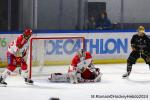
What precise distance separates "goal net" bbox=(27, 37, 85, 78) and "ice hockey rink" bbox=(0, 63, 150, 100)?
34cm

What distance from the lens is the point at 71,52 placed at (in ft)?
41.8

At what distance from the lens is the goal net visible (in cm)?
1231

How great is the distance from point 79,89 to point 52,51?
240 centimetres

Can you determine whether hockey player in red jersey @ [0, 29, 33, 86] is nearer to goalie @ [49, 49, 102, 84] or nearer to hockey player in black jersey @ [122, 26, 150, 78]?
goalie @ [49, 49, 102, 84]

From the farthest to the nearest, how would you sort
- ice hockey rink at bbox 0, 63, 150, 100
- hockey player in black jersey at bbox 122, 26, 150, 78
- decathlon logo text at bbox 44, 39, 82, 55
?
decathlon logo text at bbox 44, 39, 82, 55
hockey player in black jersey at bbox 122, 26, 150, 78
ice hockey rink at bbox 0, 63, 150, 100

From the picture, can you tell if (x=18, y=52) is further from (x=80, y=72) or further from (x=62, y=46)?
(x=62, y=46)

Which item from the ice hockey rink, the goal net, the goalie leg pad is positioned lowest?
the ice hockey rink

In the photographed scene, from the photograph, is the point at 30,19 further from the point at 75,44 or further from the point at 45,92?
the point at 45,92

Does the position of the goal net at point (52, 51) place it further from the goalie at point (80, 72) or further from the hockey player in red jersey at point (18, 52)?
the hockey player in red jersey at point (18, 52)

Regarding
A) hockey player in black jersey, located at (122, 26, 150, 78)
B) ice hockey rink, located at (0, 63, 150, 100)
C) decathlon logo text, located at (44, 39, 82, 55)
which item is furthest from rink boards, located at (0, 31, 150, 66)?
hockey player in black jersey, located at (122, 26, 150, 78)

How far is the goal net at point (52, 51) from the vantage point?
40.4 ft

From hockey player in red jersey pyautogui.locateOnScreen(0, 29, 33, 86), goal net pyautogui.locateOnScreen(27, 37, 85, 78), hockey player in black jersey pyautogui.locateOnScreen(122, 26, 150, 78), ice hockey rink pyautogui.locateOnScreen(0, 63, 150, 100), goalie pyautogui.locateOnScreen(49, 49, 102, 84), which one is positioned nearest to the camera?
ice hockey rink pyautogui.locateOnScreen(0, 63, 150, 100)

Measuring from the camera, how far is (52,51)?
42.2 feet

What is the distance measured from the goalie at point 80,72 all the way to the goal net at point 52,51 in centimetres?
86
